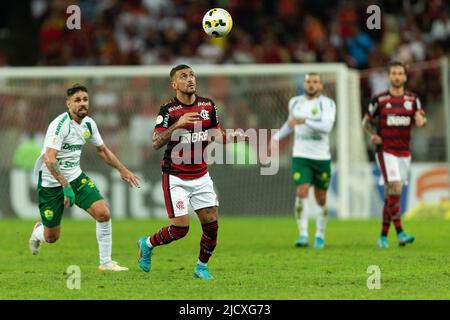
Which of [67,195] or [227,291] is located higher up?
[67,195]

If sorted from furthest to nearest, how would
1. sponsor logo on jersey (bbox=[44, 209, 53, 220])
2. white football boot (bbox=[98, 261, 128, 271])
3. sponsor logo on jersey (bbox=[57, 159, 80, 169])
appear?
sponsor logo on jersey (bbox=[44, 209, 53, 220]) < sponsor logo on jersey (bbox=[57, 159, 80, 169]) < white football boot (bbox=[98, 261, 128, 271])

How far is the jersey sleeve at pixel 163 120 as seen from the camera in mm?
11516

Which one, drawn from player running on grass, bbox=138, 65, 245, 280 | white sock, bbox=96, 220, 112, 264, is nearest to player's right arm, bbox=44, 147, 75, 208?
white sock, bbox=96, 220, 112, 264

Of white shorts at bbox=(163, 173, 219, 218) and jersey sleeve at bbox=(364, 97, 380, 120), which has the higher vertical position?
jersey sleeve at bbox=(364, 97, 380, 120)

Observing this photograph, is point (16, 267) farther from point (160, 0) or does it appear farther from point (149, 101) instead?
point (160, 0)

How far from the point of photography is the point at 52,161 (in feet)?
41.2

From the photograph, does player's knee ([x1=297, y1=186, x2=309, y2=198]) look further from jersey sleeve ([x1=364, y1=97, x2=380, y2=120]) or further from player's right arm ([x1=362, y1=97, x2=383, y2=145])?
jersey sleeve ([x1=364, y1=97, x2=380, y2=120])

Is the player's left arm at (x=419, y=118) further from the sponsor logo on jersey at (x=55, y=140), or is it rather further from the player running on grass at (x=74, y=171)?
the sponsor logo on jersey at (x=55, y=140)

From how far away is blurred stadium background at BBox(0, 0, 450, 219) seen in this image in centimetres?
2353

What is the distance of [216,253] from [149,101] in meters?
9.96

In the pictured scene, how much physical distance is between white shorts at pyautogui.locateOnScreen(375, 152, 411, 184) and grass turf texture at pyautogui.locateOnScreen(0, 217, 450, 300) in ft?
Answer: 3.45
